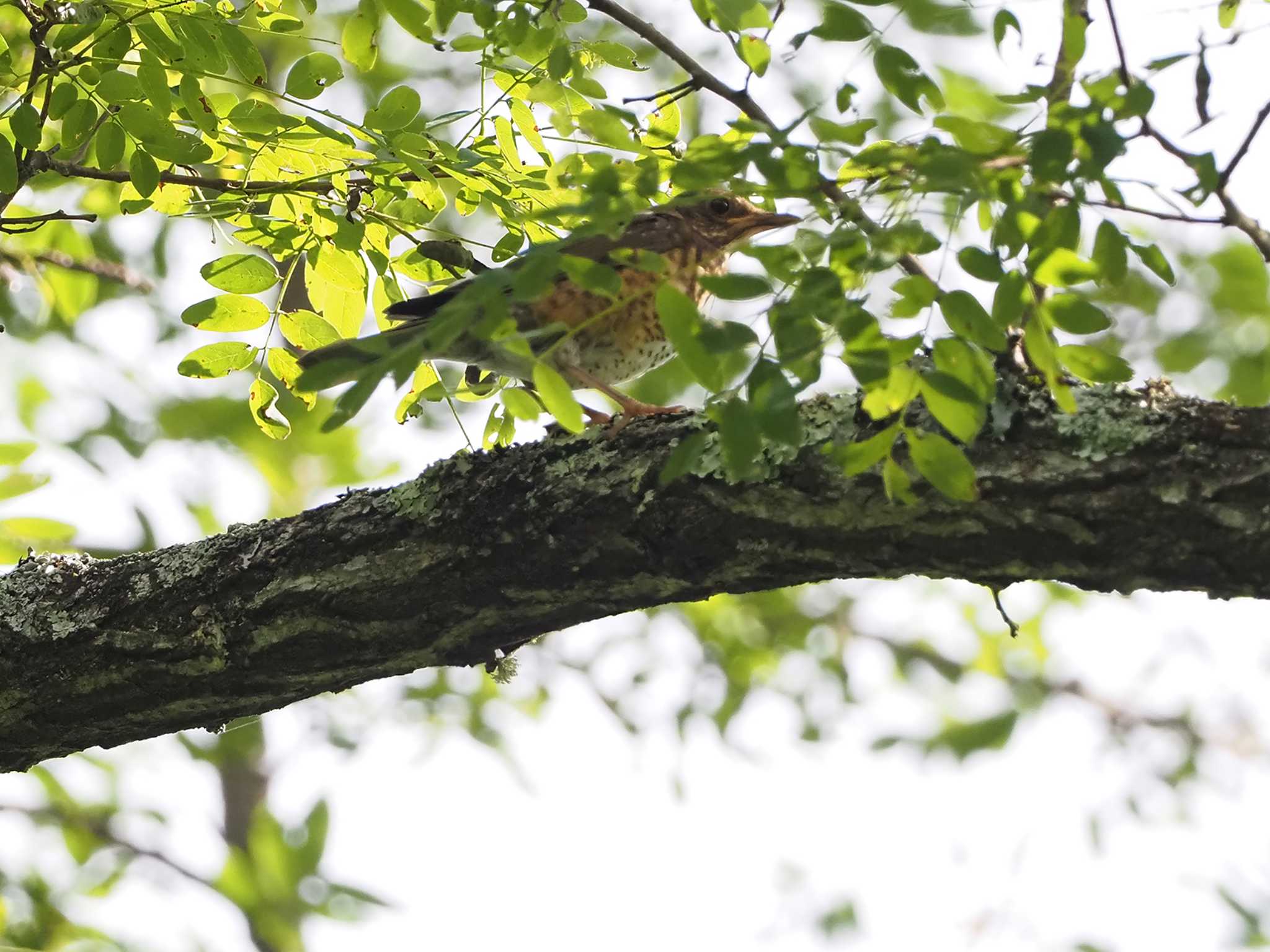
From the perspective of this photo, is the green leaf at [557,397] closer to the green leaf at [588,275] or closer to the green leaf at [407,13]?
the green leaf at [588,275]

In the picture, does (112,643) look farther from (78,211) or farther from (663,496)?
(78,211)

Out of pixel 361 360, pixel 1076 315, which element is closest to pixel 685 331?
pixel 361 360

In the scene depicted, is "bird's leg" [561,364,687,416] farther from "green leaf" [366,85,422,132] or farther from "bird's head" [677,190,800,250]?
"green leaf" [366,85,422,132]

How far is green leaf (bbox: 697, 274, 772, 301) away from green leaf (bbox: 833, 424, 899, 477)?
1.15 ft

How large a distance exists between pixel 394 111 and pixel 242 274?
723 millimetres

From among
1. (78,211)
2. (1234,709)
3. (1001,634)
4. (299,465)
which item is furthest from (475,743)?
(1234,709)

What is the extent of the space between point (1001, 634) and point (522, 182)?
5.10m

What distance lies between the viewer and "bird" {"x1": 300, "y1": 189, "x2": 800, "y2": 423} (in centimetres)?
228

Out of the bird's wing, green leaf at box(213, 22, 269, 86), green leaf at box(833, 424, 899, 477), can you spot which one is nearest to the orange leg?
the bird's wing

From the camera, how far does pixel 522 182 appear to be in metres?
3.32

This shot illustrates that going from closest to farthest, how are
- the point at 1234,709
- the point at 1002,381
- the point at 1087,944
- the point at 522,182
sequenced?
1. the point at 1002,381
2. the point at 522,182
3. the point at 1087,944
4. the point at 1234,709

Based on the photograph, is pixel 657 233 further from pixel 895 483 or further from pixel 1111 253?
pixel 1111 253

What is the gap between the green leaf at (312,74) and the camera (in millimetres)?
3504

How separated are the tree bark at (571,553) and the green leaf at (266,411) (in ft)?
1.38
